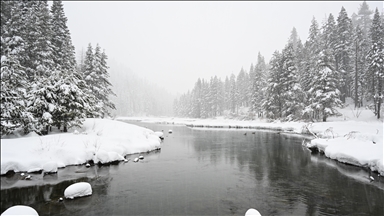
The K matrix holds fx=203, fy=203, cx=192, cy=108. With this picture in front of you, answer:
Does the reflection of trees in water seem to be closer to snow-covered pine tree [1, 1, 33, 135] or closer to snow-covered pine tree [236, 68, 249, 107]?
snow-covered pine tree [1, 1, 33, 135]

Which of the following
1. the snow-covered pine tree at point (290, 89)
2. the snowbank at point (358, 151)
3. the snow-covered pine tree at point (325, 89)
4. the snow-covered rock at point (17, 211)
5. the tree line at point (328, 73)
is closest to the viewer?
the snow-covered rock at point (17, 211)

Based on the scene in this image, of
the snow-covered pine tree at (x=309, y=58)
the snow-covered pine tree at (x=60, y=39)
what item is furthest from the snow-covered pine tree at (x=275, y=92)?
the snow-covered pine tree at (x=60, y=39)

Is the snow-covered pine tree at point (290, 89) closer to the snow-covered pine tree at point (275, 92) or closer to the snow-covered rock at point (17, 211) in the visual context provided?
the snow-covered pine tree at point (275, 92)

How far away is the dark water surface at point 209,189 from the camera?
830cm

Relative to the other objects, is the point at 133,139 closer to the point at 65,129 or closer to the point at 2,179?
the point at 65,129

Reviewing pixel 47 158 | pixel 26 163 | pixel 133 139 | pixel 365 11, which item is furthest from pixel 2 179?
pixel 365 11

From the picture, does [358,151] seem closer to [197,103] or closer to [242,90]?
[242,90]

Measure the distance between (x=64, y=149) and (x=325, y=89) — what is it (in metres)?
36.3

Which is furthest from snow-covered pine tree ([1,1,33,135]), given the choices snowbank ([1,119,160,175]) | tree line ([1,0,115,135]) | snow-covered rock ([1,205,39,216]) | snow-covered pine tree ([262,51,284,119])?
snow-covered pine tree ([262,51,284,119])

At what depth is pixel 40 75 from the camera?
22844mm

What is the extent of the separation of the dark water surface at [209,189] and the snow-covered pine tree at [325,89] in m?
19.8

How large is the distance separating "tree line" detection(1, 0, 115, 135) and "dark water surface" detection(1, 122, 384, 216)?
6.42m

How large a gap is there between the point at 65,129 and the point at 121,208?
14.3 meters

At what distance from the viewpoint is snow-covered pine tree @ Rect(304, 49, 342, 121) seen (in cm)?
3198
